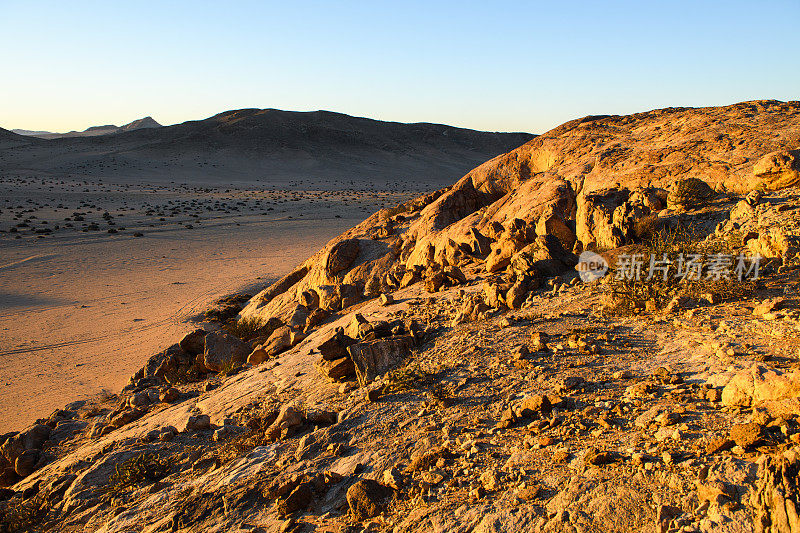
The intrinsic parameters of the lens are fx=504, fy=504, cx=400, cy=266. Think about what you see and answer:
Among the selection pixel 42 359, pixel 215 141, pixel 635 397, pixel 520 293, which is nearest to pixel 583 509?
pixel 635 397

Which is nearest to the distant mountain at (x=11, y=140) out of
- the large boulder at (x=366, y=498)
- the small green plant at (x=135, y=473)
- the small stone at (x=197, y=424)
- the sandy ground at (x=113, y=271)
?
the sandy ground at (x=113, y=271)

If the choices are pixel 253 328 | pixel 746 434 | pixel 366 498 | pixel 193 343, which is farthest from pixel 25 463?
pixel 746 434

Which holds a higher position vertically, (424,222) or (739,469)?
(424,222)

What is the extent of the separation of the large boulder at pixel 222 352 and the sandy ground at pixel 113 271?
1.95 meters

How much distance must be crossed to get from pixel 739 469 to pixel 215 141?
7585 cm

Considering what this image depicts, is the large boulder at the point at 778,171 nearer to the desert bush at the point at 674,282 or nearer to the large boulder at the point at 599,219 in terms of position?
the desert bush at the point at 674,282

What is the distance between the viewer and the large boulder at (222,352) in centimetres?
756

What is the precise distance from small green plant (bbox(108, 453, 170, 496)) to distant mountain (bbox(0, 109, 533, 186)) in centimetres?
5424

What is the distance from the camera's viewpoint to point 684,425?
318 cm

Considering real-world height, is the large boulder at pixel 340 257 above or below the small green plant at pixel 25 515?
above

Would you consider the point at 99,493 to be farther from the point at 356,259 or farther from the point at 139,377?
the point at 356,259

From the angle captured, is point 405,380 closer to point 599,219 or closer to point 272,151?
point 599,219

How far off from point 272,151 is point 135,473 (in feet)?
226

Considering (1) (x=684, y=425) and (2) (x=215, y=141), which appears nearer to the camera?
(1) (x=684, y=425)
